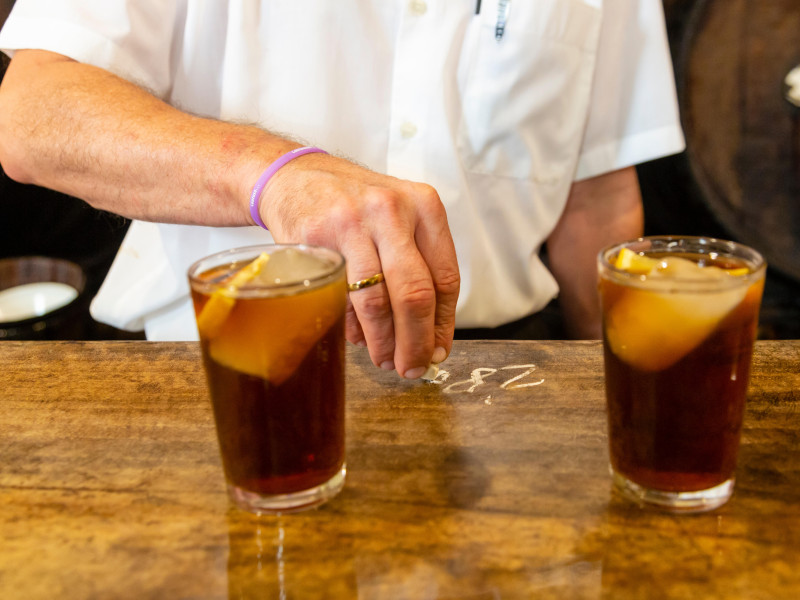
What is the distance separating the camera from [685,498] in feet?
1.90

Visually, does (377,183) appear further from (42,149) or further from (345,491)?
(42,149)

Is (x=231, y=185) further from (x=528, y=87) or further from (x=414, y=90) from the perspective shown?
(x=528, y=87)

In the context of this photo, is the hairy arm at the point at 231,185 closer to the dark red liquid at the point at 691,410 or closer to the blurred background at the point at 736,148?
the dark red liquid at the point at 691,410

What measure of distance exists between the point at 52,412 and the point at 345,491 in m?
0.36

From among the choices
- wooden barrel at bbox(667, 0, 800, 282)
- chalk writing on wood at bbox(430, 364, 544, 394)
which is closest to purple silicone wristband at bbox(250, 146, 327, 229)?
chalk writing on wood at bbox(430, 364, 544, 394)

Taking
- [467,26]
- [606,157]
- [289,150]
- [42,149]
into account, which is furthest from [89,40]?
[606,157]

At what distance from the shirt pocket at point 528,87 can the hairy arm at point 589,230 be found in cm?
13

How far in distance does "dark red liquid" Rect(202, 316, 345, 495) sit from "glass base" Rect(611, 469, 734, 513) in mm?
258

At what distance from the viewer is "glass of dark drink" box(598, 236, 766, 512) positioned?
0.54 metres

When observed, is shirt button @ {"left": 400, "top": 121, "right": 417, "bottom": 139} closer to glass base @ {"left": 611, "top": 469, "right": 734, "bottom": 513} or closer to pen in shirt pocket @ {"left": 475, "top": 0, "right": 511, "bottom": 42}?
pen in shirt pocket @ {"left": 475, "top": 0, "right": 511, "bottom": 42}

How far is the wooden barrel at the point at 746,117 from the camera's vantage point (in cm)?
163

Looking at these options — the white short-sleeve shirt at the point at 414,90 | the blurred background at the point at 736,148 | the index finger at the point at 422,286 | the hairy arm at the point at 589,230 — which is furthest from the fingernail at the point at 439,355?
the blurred background at the point at 736,148

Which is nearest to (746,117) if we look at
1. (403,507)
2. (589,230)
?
(589,230)

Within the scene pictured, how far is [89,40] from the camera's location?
1.15 metres
